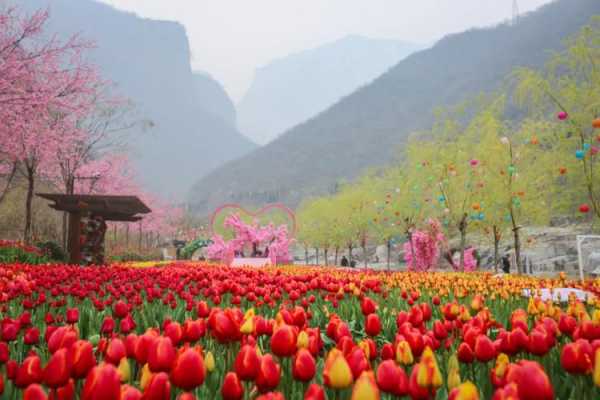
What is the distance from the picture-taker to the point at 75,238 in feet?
40.9

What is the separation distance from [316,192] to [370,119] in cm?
2773

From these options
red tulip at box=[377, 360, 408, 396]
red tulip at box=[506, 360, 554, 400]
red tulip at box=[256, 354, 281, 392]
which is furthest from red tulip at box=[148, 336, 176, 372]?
red tulip at box=[506, 360, 554, 400]

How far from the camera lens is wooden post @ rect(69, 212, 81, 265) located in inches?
487

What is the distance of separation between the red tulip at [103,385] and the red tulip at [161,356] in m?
0.37

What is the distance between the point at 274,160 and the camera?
342 feet

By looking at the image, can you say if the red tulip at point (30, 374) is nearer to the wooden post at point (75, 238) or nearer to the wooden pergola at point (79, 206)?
the wooden pergola at point (79, 206)

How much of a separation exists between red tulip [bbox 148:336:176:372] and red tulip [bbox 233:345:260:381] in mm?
261

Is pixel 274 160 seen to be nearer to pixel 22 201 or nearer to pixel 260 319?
pixel 22 201

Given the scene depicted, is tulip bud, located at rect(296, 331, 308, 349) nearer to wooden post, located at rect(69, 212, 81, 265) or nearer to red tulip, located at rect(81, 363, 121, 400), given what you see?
red tulip, located at rect(81, 363, 121, 400)

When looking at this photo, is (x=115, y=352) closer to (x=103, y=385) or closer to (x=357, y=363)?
(x=103, y=385)

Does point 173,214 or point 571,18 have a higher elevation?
point 571,18

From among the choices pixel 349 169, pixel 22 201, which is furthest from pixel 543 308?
pixel 349 169

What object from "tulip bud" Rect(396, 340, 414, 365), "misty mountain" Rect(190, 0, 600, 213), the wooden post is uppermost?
"misty mountain" Rect(190, 0, 600, 213)

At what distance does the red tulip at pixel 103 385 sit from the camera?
1396mm
